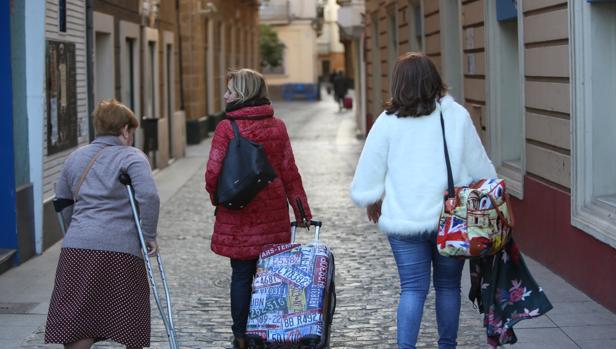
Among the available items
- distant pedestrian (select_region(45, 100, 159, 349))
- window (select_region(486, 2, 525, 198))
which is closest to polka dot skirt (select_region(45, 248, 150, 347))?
distant pedestrian (select_region(45, 100, 159, 349))

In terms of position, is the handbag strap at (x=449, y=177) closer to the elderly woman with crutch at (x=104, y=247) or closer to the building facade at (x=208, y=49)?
the elderly woman with crutch at (x=104, y=247)

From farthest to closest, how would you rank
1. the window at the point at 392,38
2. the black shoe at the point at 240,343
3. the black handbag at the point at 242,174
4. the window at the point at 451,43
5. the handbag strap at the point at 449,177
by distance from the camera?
the window at the point at 392,38 < the window at the point at 451,43 < the black shoe at the point at 240,343 < the black handbag at the point at 242,174 < the handbag strap at the point at 449,177

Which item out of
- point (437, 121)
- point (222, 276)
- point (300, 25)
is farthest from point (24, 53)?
point (300, 25)

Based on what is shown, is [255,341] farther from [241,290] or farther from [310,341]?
[241,290]

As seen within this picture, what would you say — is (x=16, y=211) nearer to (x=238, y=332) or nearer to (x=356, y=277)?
(x=356, y=277)

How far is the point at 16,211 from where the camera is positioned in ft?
31.9

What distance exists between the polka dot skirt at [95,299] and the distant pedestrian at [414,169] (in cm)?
124

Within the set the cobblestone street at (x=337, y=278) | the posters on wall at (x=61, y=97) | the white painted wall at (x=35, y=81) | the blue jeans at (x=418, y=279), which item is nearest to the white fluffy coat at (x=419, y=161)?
the blue jeans at (x=418, y=279)

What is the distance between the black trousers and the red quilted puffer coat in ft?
0.32

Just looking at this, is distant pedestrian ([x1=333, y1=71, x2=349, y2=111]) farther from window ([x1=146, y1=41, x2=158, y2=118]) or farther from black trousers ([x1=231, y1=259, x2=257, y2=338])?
black trousers ([x1=231, y1=259, x2=257, y2=338])

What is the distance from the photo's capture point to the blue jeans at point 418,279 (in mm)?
5414

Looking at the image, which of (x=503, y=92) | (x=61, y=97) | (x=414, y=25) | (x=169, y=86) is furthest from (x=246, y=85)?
(x=169, y=86)

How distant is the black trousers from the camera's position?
6168mm

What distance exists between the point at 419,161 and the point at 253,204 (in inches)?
45.3
